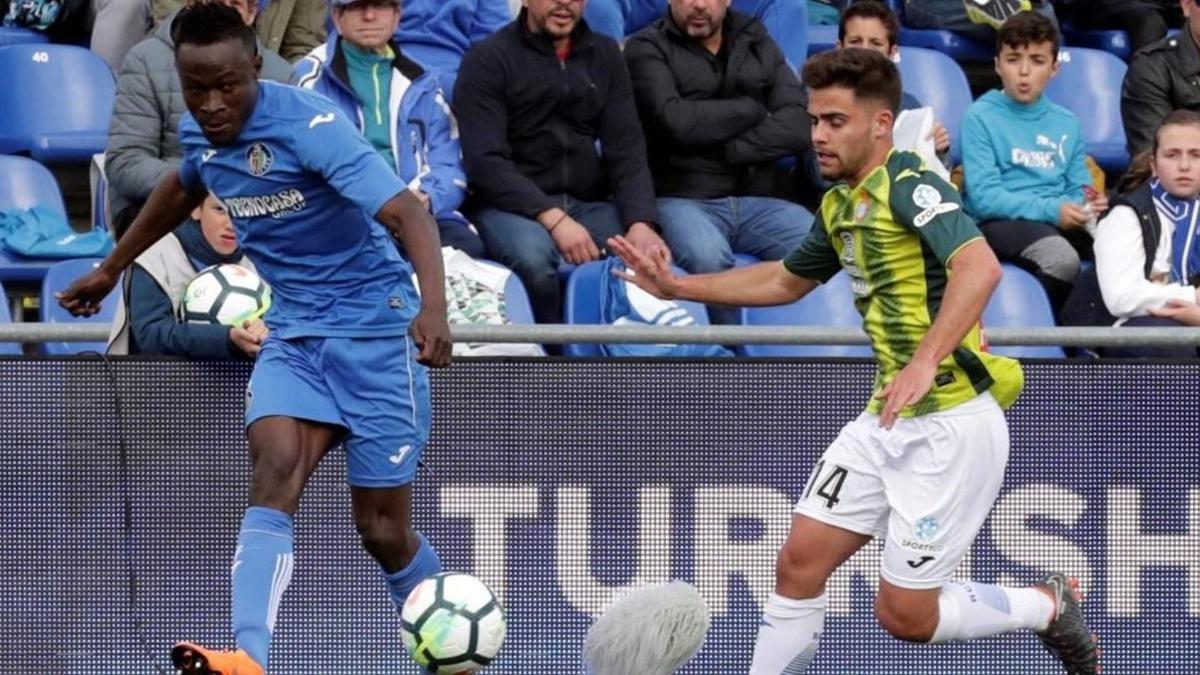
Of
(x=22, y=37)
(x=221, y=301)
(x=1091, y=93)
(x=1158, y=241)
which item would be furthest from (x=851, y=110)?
(x=22, y=37)

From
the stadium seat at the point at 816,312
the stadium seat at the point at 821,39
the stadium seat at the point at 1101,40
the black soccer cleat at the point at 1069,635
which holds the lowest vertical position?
the black soccer cleat at the point at 1069,635

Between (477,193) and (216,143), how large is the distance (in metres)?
2.56

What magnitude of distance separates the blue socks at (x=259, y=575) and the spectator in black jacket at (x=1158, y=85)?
16.1ft

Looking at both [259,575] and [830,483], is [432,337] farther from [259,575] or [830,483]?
[830,483]

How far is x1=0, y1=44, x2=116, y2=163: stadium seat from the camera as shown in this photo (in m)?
9.62

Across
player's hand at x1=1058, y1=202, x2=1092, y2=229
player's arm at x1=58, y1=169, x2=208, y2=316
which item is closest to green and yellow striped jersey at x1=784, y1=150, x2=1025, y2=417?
player's arm at x1=58, y1=169, x2=208, y2=316

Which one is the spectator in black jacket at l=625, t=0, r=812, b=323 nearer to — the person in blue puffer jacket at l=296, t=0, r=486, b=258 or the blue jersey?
the person in blue puffer jacket at l=296, t=0, r=486, b=258

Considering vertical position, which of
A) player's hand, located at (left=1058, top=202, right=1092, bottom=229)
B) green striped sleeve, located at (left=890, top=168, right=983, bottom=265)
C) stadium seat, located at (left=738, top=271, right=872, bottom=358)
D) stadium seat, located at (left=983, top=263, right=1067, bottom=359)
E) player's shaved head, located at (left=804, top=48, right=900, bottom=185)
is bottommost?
stadium seat, located at (left=738, top=271, right=872, bottom=358)

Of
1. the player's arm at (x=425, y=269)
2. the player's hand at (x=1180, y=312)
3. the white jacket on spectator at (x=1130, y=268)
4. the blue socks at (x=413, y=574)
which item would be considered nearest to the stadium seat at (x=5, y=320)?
the blue socks at (x=413, y=574)

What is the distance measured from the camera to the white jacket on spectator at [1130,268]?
8.26 metres

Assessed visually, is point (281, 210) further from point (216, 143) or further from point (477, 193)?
point (477, 193)

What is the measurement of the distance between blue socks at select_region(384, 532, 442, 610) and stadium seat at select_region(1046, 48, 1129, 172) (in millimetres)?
5007

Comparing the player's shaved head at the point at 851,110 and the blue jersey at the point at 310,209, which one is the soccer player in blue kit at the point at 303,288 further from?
the player's shaved head at the point at 851,110

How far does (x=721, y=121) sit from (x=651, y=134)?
32 cm
